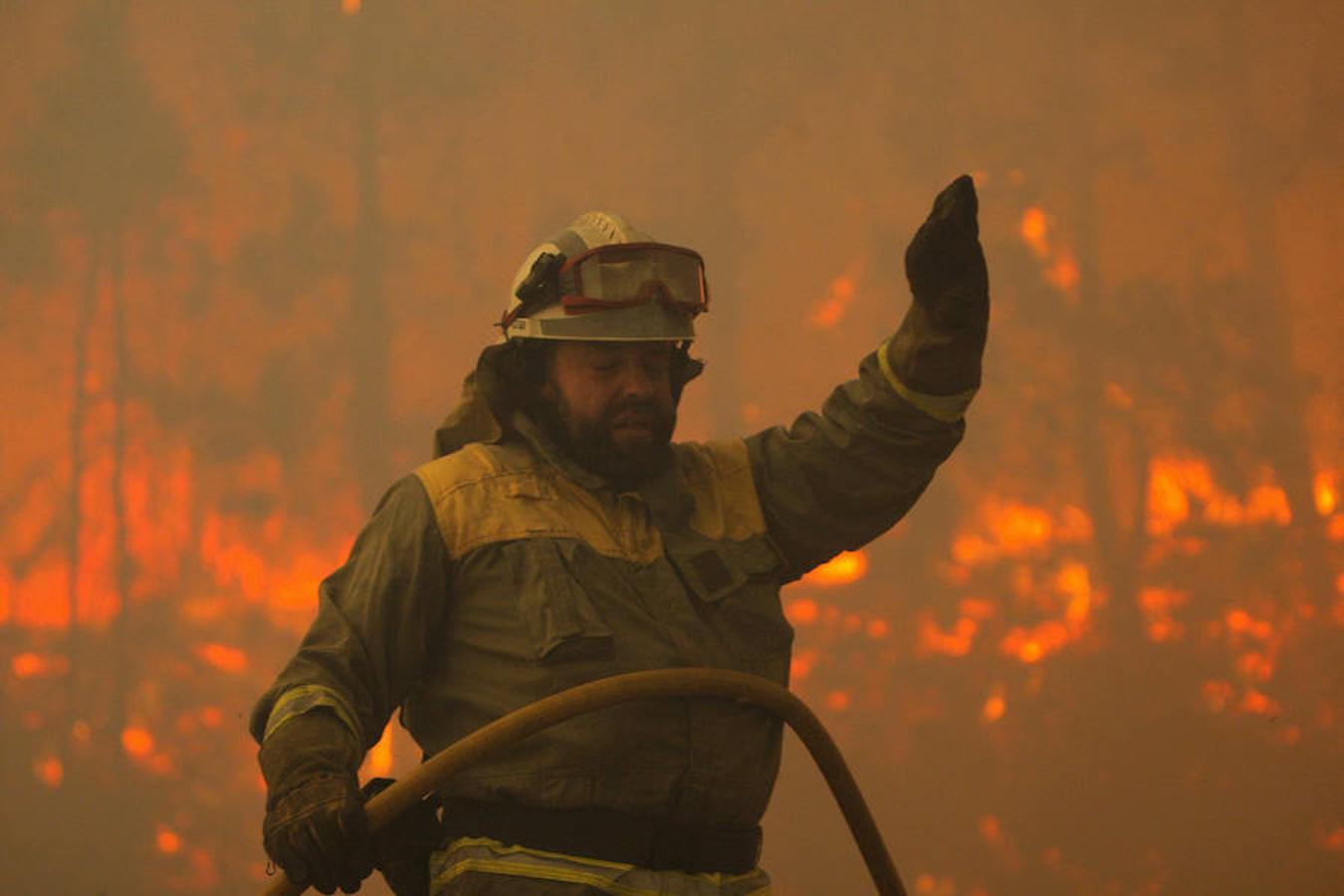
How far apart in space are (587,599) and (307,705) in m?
0.39

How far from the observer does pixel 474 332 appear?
4945mm

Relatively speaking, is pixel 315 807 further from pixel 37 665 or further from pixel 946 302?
pixel 37 665

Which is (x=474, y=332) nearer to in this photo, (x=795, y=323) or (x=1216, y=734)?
(x=795, y=323)

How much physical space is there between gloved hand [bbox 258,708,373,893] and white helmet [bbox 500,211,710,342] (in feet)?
2.19

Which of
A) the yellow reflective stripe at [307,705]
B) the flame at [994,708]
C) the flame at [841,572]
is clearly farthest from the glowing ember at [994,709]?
the yellow reflective stripe at [307,705]

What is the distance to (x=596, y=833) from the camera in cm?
214

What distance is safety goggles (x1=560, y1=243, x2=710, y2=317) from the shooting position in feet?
7.94

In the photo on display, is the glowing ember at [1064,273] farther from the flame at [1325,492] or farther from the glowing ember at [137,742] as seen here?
the glowing ember at [137,742]

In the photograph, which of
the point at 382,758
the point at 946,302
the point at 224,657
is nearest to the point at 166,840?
the point at 224,657

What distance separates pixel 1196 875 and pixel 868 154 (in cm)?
214

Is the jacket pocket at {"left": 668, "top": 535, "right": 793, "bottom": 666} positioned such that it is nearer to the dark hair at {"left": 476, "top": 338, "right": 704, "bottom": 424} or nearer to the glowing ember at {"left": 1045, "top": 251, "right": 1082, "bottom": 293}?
the dark hair at {"left": 476, "top": 338, "right": 704, "bottom": 424}

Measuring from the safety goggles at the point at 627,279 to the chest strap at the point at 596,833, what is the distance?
2.32 ft

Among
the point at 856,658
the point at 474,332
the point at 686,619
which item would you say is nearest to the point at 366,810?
the point at 686,619

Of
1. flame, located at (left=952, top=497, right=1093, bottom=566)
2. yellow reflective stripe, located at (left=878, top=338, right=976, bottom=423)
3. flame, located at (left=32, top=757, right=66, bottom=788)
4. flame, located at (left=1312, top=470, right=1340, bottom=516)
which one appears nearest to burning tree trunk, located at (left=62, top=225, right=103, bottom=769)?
flame, located at (left=32, top=757, right=66, bottom=788)
